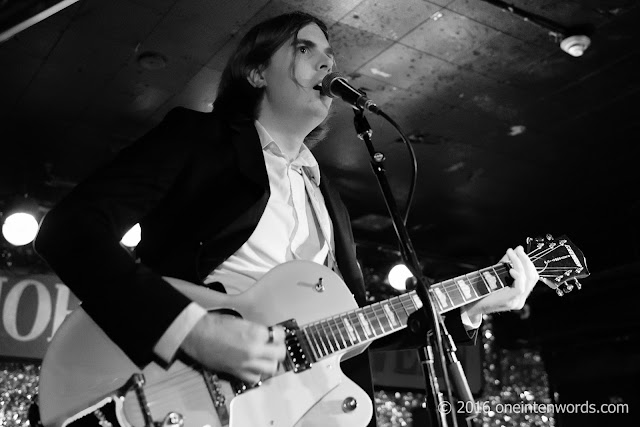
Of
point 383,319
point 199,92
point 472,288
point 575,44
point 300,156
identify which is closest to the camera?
point 383,319

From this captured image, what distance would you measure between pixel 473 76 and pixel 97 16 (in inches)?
109

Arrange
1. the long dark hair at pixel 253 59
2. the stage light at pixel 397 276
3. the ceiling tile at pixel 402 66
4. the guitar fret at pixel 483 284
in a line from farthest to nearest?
the stage light at pixel 397 276, the ceiling tile at pixel 402 66, the long dark hair at pixel 253 59, the guitar fret at pixel 483 284

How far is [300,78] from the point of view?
2566 mm

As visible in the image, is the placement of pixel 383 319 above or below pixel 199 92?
below

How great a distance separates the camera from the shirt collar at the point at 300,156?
8.34 feet

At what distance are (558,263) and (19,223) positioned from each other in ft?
16.4

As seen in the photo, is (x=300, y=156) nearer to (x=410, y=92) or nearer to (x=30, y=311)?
(x=410, y=92)

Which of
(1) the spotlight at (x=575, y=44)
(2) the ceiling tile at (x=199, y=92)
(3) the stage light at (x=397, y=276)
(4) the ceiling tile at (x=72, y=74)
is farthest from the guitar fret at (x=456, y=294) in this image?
(3) the stage light at (x=397, y=276)

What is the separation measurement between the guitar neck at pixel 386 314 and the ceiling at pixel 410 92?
2507 millimetres

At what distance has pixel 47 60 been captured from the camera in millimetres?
4781

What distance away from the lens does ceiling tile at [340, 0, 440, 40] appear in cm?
435

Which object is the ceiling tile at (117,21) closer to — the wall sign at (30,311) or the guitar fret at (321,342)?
the wall sign at (30,311)

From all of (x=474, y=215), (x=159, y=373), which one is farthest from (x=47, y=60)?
(x=474, y=215)

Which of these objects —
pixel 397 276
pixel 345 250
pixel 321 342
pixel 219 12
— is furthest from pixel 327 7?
pixel 397 276
